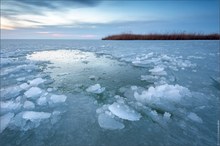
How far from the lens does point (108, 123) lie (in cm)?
195

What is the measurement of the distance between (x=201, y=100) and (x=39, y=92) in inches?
117

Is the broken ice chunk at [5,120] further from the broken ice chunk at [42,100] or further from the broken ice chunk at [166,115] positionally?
the broken ice chunk at [166,115]

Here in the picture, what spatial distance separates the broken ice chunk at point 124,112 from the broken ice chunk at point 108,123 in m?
0.13

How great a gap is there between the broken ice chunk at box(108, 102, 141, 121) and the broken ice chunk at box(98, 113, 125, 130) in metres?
0.13

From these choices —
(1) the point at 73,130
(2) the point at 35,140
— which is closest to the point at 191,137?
(1) the point at 73,130

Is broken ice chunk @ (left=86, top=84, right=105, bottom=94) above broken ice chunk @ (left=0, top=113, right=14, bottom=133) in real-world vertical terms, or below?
above

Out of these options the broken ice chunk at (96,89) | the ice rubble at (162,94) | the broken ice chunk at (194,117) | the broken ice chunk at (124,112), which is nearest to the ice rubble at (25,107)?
the broken ice chunk at (96,89)

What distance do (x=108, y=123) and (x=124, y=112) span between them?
1.04 ft

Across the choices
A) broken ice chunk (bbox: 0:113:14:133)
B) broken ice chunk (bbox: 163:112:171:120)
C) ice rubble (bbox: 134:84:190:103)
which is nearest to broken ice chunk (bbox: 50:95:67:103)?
broken ice chunk (bbox: 0:113:14:133)

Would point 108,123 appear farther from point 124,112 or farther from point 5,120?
point 5,120

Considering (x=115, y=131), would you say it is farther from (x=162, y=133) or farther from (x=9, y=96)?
(x=9, y=96)

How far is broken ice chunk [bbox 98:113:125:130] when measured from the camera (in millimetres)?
1879

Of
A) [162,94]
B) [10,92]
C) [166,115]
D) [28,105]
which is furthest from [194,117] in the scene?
[10,92]

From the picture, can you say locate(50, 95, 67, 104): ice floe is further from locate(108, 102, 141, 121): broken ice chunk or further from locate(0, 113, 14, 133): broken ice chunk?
locate(108, 102, 141, 121): broken ice chunk
